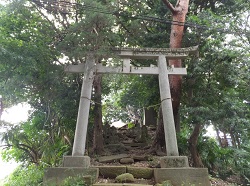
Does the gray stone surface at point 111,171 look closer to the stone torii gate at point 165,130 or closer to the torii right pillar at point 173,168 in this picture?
the stone torii gate at point 165,130

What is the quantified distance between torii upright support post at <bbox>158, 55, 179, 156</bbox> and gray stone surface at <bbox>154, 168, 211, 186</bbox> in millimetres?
456

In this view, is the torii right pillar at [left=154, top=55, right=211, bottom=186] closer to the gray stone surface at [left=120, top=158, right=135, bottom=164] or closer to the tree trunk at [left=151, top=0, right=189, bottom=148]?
the gray stone surface at [left=120, top=158, right=135, bottom=164]

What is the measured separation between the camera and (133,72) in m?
5.67

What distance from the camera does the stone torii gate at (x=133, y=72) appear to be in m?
4.97

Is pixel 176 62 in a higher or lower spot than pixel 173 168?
higher

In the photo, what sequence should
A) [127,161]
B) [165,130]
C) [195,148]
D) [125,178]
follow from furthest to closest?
[195,148] → [127,161] → [165,130] → [125,178]

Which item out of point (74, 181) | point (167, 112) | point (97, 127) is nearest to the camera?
point (74, 181)

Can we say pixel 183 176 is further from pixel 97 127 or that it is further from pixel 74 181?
pixel 97 127

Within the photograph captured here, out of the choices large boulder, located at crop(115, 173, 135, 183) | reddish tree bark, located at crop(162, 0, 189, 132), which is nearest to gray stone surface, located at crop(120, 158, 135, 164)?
large boulder, located at crop(115, 173, 135, 183)

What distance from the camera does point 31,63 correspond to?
16.7ft

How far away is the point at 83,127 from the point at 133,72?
6.62 feet

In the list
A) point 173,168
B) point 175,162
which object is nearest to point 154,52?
point 175,162

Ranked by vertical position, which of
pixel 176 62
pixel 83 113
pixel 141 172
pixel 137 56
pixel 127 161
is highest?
pixel 176 62

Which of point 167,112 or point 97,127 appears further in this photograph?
point 97,127
